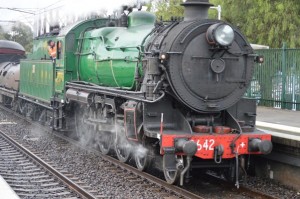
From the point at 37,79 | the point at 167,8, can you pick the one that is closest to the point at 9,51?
the point at 167,8

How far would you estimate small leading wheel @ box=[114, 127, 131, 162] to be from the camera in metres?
8.80

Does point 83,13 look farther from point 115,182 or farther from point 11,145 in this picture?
point 115,182

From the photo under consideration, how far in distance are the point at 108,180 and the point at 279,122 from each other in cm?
520

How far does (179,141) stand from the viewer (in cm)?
689

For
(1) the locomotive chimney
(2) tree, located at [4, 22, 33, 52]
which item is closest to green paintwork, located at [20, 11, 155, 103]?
(1) the locomotive chimney

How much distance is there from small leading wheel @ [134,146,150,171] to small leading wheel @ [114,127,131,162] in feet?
1.30

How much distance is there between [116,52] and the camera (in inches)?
370

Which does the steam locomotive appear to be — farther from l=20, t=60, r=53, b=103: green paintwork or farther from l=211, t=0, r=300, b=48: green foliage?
l=211, t=0, r=300, b=48: green foliage

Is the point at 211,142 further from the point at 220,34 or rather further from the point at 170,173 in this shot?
the point at 220,34

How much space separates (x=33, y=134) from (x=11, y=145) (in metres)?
2.07

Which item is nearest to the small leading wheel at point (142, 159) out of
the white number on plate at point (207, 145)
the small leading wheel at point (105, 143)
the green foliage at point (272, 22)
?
the white number on plate at point (207, 145)

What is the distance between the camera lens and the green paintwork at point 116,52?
8.77 m

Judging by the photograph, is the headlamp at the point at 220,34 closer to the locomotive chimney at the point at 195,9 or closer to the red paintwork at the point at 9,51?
the locomotive chimney at the point at 195,9

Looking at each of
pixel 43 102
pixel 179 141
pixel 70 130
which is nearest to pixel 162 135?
pixel 179 141
